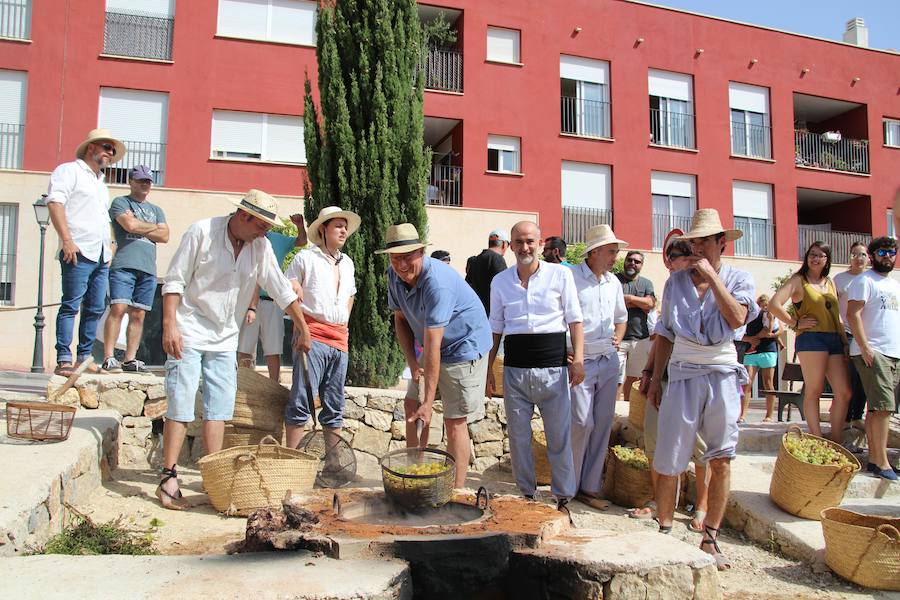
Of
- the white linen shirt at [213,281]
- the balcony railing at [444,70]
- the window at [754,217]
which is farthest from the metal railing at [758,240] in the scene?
the white linen shirt at [213,281]

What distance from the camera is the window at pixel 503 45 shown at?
1816 cm

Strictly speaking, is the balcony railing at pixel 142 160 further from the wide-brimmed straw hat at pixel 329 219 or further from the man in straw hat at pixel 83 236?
the wide-brimmed straw hat at pixel 329 219

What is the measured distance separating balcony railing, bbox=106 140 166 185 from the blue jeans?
10.4 metres

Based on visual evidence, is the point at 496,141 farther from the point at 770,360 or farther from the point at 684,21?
the point at 770,360

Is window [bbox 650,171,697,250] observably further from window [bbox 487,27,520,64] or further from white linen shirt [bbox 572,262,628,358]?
white linen shirt [bbox 572,262,628,358]

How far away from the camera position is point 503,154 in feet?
59.4

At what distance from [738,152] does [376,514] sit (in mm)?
19951

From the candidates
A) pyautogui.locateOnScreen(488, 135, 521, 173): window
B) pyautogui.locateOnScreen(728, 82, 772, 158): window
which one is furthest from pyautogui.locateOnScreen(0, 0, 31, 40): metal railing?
pyautogui.locateOnScreen(728, 82, 772, 158): window

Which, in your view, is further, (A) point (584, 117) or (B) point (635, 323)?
(A) point (584, 117)

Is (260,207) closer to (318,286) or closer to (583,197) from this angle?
(318,286)

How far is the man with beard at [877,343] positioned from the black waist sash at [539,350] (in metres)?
2.63

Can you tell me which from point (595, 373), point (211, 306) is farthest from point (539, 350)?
point (211, 306)

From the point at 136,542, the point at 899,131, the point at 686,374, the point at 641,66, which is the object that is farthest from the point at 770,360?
the point at 899,131

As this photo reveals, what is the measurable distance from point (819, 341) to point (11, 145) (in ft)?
52.6
